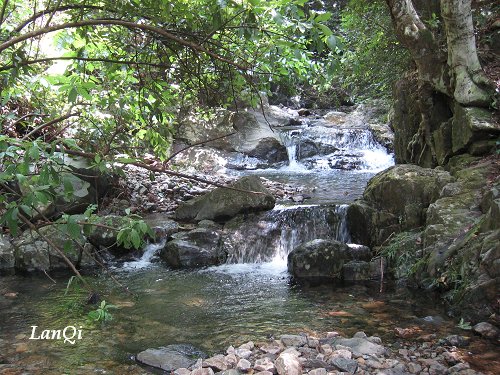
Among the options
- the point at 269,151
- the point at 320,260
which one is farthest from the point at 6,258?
the point at 269,151

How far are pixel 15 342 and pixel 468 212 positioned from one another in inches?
208

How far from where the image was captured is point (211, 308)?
5.54 meters

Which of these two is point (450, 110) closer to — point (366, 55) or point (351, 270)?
point (366, 55)

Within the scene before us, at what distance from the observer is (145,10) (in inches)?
126

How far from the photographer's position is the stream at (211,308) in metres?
4.30

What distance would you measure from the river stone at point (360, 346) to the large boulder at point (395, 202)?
A: 9.80 feet

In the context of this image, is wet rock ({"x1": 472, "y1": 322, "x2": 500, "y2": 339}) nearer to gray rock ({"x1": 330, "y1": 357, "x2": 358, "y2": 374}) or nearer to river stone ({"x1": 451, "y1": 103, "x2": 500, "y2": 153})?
gray rock ({"x1": 330, "y1": 357, "x2": 358, "y2": 374})

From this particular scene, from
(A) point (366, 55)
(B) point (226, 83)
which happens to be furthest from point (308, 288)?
(A) point (366, 55)

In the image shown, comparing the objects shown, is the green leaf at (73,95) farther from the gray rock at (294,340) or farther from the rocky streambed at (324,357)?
the gray rock at (294,340)

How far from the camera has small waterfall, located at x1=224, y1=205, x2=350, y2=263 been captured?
7887 millimetres

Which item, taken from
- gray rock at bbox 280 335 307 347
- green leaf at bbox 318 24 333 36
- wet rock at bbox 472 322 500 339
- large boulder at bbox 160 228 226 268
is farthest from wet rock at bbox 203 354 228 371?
large boulder at bbox 160 228 226 268

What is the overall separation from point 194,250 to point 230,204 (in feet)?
4.85

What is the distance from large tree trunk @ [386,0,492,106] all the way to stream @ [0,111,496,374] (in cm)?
277

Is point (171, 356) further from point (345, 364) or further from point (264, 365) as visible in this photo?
point (345, 364)
